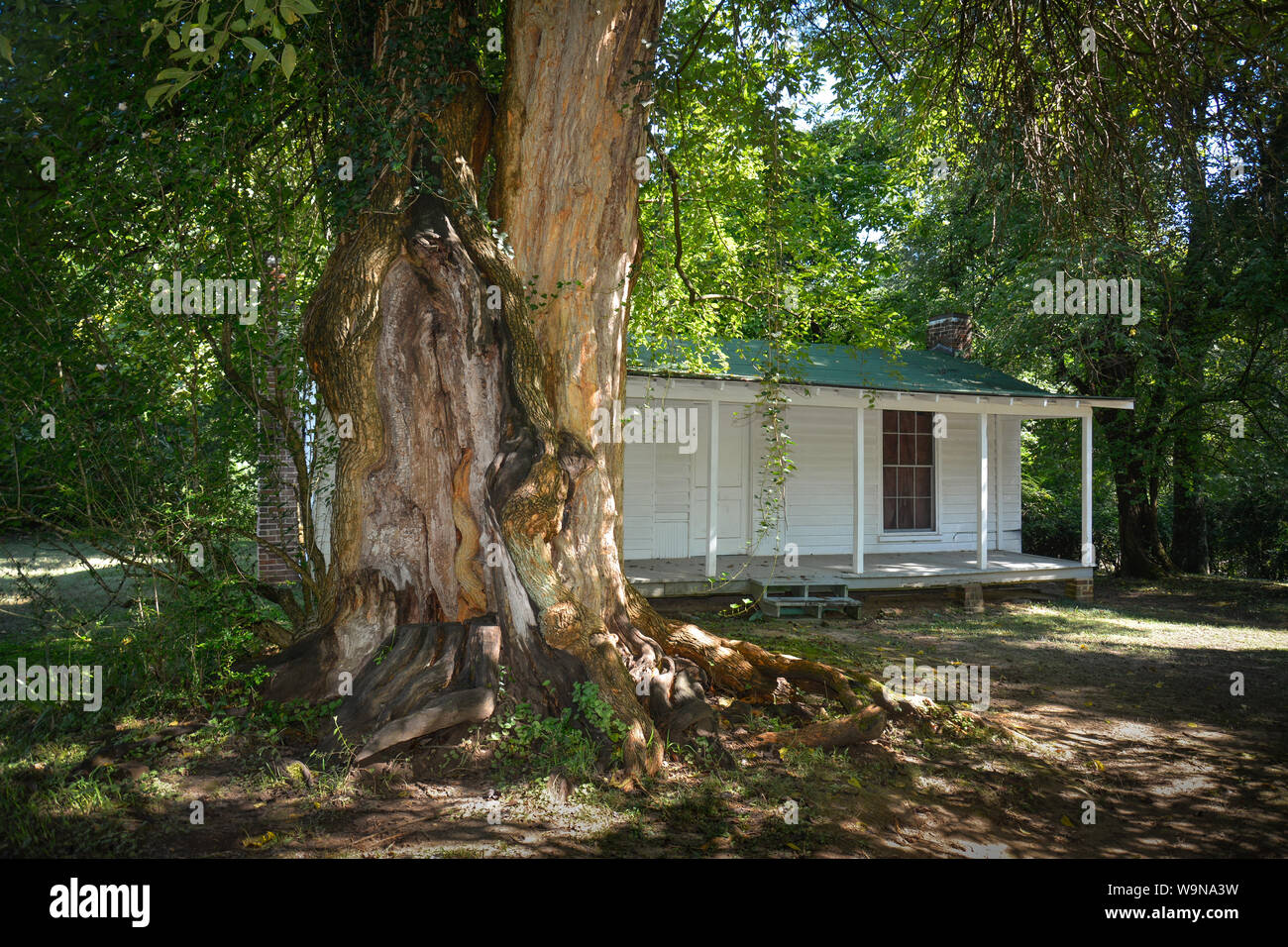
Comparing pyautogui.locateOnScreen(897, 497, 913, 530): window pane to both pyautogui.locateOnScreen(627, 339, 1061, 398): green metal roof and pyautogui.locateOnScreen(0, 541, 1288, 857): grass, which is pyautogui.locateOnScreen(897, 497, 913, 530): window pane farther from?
pyautogui.locateOnScreen(0, 541, 1288, 857): grass

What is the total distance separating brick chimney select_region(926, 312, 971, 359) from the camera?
17828 millimetres

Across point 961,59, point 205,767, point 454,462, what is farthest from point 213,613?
point 961,59

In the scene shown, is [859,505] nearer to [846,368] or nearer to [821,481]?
[821,481]

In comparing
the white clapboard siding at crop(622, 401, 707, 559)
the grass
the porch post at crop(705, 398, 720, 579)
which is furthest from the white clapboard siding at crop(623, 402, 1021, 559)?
the grass

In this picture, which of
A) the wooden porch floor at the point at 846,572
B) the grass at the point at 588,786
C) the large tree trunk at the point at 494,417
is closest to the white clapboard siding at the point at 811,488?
the wooden porch floor at the point at 846,572

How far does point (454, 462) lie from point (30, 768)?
2755mm

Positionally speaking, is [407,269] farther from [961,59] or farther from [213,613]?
[961,59]

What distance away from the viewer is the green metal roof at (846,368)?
11.5 meters

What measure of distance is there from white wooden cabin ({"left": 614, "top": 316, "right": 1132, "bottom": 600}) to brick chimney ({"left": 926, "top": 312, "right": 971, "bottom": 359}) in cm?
155

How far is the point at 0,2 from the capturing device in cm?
568

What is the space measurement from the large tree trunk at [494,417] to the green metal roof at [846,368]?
14.5ft

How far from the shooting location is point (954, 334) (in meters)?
17.8

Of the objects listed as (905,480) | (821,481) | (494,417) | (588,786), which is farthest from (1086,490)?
(588,786)

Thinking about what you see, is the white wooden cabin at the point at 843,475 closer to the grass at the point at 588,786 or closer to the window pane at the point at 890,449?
the window pane at the point at 890,449
